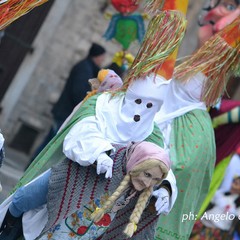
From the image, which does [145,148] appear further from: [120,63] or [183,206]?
[120,63]

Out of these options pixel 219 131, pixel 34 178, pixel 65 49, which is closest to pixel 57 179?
pixel 34 178

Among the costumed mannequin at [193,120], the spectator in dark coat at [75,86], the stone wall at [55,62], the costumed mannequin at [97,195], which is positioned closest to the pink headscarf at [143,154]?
the costumed mannequin at [97,195]

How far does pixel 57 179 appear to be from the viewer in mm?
6508

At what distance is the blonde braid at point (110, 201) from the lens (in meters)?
6.18

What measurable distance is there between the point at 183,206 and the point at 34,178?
1481 millimetres

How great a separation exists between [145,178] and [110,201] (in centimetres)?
27

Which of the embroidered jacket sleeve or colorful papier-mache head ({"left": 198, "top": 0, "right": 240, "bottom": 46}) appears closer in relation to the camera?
the embroidered jacket sleeve

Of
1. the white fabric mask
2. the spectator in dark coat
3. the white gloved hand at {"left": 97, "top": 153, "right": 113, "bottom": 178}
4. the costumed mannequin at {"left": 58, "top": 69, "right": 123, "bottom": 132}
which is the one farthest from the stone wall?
the white gloved hand at {"left": 97, "top": 153, "right": 113, "bottom": 178}

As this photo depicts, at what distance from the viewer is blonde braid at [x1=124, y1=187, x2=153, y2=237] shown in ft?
20.1

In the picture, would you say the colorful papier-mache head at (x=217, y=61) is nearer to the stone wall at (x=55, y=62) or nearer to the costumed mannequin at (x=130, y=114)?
the costumed mannequin at (x=130, y=114)

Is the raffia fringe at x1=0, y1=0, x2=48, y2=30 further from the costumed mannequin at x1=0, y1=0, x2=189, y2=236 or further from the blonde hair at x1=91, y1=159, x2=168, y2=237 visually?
the blonde hair at x1=91, y1=159, x2=168, y2=237

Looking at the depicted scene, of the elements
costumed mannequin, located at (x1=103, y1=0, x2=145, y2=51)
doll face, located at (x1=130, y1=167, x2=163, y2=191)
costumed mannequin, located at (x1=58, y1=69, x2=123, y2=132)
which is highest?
costumed mannequin, located at (x1=103, y1=0, x2=145, y2=51)

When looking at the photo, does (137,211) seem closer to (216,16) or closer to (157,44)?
(157,44)

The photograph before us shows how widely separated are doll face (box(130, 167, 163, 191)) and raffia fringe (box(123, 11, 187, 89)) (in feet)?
2.37
